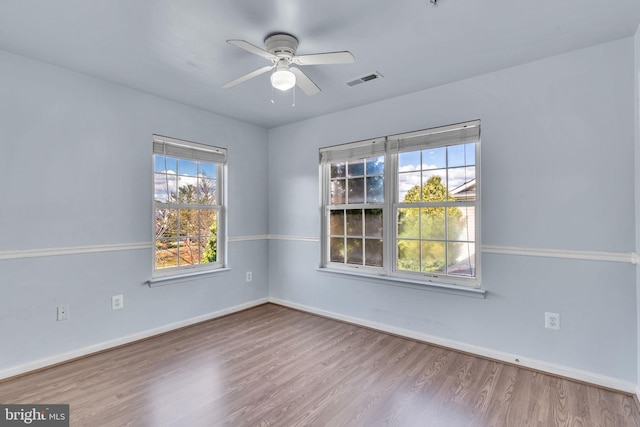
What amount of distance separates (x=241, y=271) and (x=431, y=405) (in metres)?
2.80

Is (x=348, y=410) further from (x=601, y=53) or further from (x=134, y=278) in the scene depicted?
(x=601, y=53)

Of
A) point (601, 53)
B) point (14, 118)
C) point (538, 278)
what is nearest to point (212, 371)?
point (14, 118)

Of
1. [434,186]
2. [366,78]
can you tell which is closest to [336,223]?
[434,186]

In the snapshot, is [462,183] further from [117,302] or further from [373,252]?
[117,302]

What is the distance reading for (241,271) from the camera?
416 cm

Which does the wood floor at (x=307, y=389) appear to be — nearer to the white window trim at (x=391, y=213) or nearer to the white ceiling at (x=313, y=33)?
the white window trim at (x=391, y=213)

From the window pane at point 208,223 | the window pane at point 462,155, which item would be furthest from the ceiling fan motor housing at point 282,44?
the window pane at point 208,223

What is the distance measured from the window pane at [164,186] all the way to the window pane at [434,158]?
276cm

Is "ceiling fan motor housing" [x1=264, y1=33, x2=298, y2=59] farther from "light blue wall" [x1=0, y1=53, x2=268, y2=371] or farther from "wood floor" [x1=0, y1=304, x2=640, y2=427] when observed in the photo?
"wood floor" [x1=0, y1=304, x2=640, y2=427]

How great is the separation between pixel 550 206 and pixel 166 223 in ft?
12.1

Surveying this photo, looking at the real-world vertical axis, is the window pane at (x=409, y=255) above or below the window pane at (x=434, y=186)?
below

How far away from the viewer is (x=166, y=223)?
3.45 m

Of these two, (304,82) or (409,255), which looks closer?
(304,82)

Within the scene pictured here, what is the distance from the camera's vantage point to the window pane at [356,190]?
3723 mm
